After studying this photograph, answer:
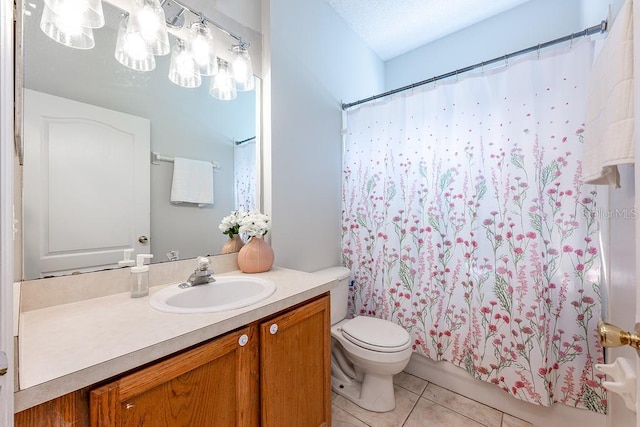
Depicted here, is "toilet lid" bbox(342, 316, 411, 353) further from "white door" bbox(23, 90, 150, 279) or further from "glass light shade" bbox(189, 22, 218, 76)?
"glass light shade" bbox(189, 22, 218, 76)

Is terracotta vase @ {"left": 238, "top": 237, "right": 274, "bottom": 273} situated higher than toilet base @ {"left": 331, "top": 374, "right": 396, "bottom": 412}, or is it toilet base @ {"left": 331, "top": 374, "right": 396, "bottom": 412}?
terracotta vase @ {"left": 238, "top": 237, "right": 274, "bottom": 273}

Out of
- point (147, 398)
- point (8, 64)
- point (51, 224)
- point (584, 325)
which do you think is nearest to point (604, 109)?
point (584, 325)

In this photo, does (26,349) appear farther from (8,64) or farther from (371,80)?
(371,80)

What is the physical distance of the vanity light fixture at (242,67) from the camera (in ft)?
4.60

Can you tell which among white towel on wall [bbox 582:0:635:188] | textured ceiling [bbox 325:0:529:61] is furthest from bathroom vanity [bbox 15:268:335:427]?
textured ceiling [bbox 325:0:529:61]

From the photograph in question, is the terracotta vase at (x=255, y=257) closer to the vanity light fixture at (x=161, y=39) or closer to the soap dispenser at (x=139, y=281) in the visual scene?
the soap dispenser at (x=139, y=281)

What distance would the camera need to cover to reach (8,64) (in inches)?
13.4

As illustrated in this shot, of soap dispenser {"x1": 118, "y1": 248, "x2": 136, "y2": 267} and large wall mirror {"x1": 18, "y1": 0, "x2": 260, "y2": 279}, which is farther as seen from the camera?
soap dispenser {"x1": 118, "y1": 248, "x2": 136, "y2": 267}

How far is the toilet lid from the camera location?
145 centimetres

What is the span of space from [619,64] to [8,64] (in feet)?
4.28

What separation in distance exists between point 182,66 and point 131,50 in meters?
0.21

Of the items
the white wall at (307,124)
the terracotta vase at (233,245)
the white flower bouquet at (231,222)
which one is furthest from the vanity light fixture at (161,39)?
the terracotta vase at (233,245)

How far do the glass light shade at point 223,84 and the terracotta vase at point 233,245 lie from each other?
2.53ft

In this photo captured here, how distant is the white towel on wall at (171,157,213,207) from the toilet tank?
907 millimetres
